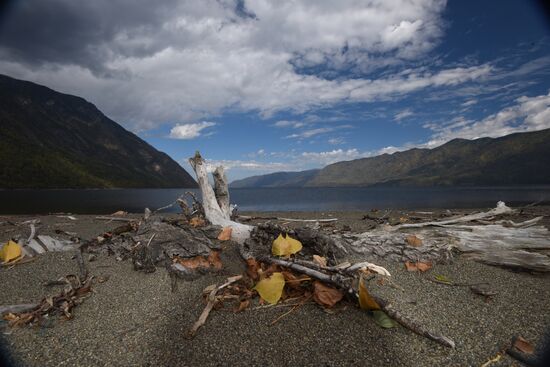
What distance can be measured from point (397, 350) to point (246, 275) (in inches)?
133

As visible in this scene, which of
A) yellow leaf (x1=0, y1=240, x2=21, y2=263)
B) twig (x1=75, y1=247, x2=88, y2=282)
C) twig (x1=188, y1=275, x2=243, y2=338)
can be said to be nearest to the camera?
twig (x1=188, y1=275, x2=243, y2=338)

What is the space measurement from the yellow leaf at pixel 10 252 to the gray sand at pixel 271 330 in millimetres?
1854

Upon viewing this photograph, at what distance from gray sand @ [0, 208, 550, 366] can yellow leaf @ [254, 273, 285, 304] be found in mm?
263

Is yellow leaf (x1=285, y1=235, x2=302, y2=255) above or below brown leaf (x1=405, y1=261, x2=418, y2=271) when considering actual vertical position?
above

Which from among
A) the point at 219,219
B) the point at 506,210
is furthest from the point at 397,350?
the point at 506,210

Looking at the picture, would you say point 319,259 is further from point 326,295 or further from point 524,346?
point 524,346

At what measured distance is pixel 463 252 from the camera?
8109 millimetres

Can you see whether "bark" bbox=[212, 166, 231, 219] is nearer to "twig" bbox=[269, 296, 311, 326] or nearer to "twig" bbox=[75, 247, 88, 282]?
"twig" bbox=[75, 247, 88, 282]

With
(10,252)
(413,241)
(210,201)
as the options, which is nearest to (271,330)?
(413,241)

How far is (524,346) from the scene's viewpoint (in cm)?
419

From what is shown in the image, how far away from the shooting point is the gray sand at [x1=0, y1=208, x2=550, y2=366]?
420 cm

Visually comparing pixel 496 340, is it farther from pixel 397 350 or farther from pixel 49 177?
pixel 49 177

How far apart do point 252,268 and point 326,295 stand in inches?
75.6

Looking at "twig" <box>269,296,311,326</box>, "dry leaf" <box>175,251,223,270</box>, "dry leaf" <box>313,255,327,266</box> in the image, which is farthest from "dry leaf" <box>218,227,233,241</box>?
"twig" <box>269,296,311,326</box>
